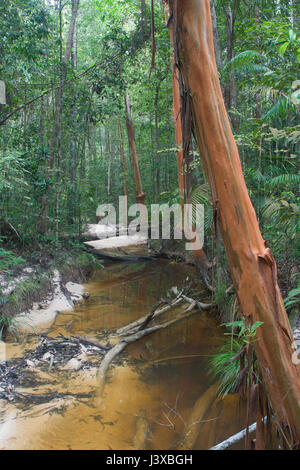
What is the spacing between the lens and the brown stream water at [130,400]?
3051 mm

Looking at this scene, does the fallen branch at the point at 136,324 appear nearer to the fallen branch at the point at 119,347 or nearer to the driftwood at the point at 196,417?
the fallen branch at the point at 119,347

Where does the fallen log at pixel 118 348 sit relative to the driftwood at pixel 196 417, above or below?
above

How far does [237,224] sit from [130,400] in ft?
8.42

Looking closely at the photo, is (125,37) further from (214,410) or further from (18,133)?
(214,410)

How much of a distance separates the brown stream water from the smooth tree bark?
606 mm

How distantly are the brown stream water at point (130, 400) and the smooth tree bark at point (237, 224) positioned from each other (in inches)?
23.8

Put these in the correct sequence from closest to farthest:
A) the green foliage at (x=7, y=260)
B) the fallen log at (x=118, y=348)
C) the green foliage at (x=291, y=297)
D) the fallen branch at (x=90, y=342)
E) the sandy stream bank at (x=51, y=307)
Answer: the green foliage at (x=291, y=297) → the fallen log at (x=118, y=348) → the fallen branch at (x=90, y=342) → the sandy stream bank at (x=51, y=307) → the green foliage at (x=7, y=260)

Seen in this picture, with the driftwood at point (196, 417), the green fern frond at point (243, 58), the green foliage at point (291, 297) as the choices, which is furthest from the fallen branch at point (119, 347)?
the green fern frond at point (243, 58)

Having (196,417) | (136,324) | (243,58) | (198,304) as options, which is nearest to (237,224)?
(196,417)

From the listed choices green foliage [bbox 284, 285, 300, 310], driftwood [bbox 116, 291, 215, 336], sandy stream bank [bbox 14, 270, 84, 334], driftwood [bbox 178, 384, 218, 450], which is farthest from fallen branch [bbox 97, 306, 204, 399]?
green foliage [bbox 284, 285, 300, 310]

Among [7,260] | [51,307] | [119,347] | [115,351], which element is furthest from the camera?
[51,307]

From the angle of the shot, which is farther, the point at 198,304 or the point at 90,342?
the point at 198,304

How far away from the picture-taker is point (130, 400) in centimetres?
374

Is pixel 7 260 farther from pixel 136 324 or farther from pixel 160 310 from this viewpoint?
pixel 160 310
